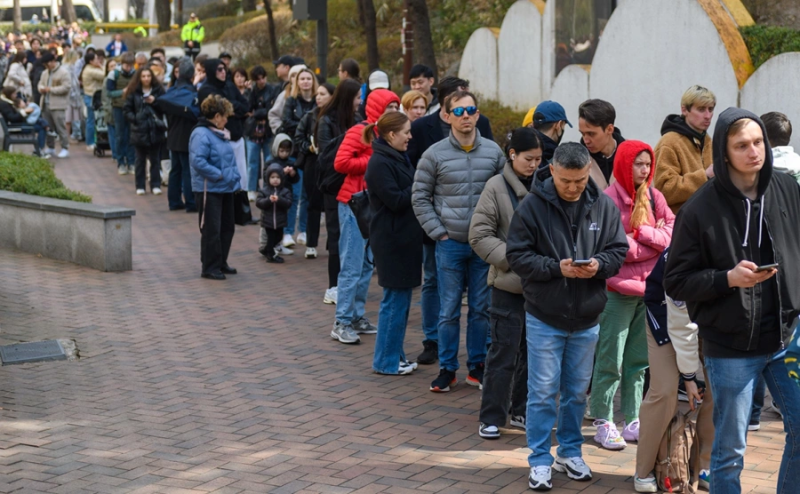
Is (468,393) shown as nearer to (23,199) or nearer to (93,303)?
(93,303)

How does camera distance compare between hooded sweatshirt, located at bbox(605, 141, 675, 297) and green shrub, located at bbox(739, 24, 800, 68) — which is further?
green shrub, located at bbox(739, 24, 800, 68)

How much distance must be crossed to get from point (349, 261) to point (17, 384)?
8.96 ft

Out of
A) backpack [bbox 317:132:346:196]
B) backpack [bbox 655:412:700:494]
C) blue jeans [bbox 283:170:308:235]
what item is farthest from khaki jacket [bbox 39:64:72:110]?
backpack [bbox 655:412:700:494]

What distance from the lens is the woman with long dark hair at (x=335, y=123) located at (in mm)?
9609

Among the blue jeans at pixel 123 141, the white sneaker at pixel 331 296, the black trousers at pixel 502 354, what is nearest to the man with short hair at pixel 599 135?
the black trousers at pixel 502 354

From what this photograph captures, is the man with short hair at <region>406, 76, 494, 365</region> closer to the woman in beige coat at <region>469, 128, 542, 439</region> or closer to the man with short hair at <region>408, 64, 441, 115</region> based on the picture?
the woman in beige coat at <region>469, 128, 542, 439</region>

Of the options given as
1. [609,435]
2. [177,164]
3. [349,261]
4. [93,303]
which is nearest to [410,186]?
[349,261]

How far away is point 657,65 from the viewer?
485 inches

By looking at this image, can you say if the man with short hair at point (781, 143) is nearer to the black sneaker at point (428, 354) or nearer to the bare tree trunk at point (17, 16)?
the black sneaker at point (428, 354)

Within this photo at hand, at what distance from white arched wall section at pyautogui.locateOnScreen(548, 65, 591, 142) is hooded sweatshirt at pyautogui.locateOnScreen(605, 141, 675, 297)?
A: 7639mm

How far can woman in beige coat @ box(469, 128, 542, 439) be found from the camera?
633 cm

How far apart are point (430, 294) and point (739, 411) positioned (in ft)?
11.8

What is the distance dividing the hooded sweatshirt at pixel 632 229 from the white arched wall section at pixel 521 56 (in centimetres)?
1045

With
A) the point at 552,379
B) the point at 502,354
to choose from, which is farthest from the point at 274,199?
the point at 552,379
